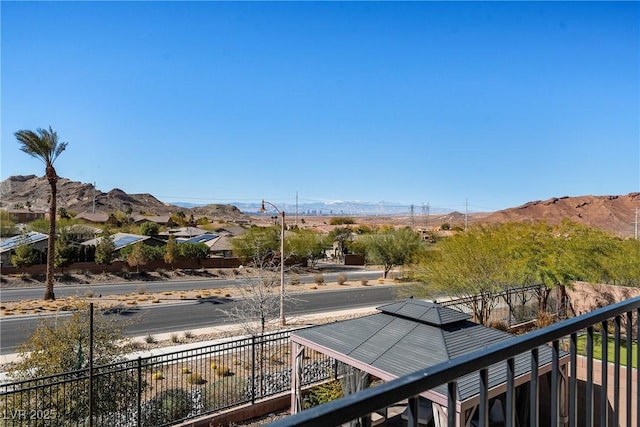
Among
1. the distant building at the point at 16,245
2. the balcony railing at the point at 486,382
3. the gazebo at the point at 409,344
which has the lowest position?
the gazebo at the point at 409,344

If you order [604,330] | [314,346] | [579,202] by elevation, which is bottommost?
[314,346]

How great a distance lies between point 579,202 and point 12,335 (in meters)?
125

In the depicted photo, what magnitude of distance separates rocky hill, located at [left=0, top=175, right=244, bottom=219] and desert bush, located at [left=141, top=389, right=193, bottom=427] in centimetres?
11556

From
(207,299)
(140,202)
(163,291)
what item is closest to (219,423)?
(207,299)

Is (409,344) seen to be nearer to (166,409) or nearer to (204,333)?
(166,409)

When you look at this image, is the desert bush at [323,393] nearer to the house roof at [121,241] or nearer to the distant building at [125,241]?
the distant building at [125,241]

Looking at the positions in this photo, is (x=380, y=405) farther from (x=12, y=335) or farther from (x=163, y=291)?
(x=163, y=291)

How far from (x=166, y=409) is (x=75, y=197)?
144303mm

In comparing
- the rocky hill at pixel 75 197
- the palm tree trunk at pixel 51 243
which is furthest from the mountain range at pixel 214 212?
the palm tree trunk at pixel 51 243

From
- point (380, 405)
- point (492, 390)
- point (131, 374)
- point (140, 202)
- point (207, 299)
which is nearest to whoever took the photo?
point (380, 405)

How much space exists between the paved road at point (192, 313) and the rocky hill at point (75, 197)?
97716 millimetres

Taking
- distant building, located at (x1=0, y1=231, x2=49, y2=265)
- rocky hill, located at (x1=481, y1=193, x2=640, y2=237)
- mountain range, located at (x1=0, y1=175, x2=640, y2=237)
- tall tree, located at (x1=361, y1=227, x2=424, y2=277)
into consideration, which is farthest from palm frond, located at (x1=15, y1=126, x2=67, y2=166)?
rocky hill, located at (x1=481, y1=193, x2=640, y2=237)

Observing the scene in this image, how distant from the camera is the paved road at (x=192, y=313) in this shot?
21669 millimetres

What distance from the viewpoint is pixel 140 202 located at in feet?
535
